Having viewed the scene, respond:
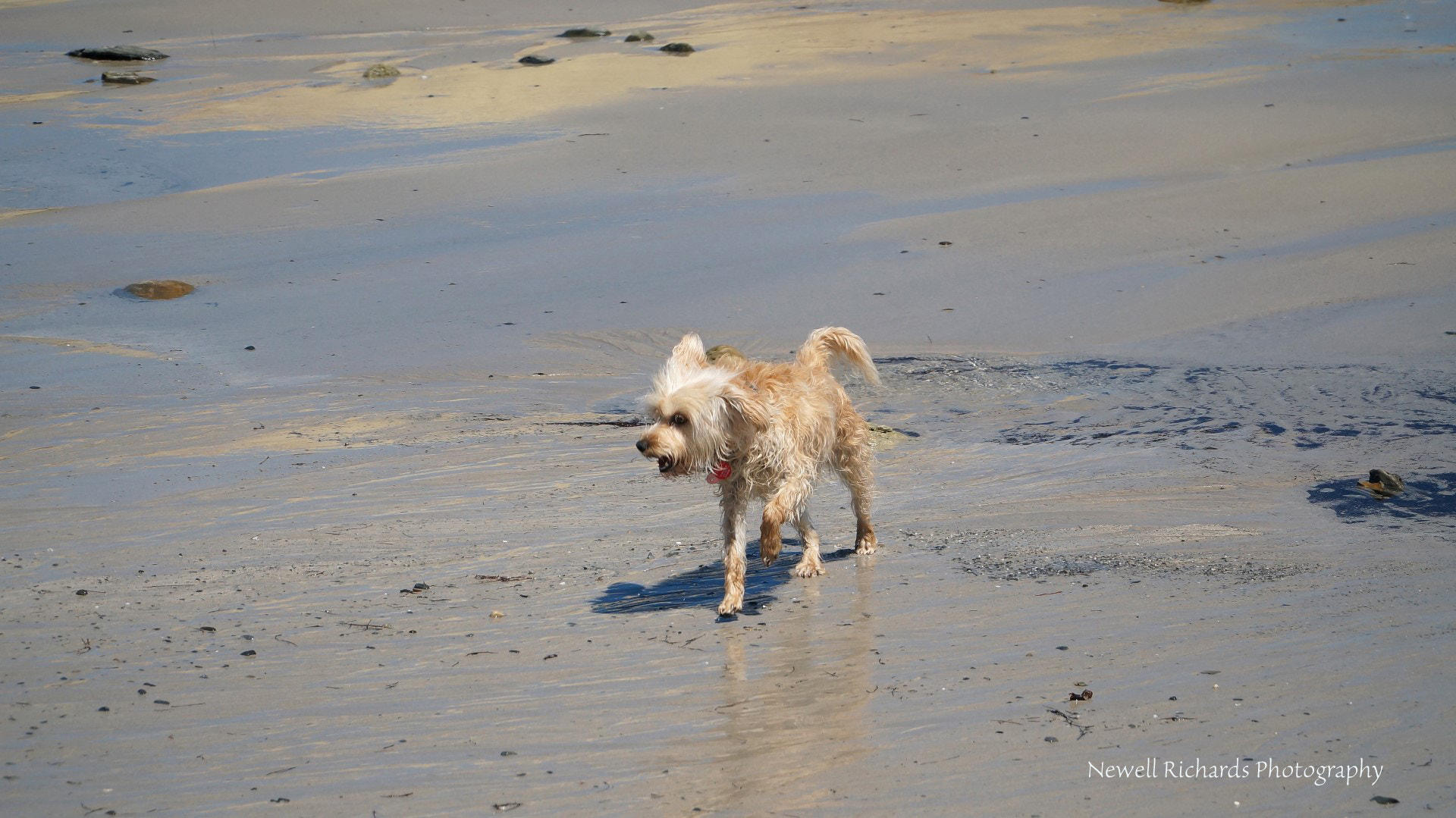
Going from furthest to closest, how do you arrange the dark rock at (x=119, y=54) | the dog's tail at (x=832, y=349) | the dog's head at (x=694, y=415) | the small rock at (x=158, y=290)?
the dark rock at (x=119, y=54), the small rock at (x=158, y=290), the dog's tail at (x=832, y=349), the dog's head at (x=694, y=415)

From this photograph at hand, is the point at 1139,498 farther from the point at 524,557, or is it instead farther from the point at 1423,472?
the point at 524,557

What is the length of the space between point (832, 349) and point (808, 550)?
1.07m

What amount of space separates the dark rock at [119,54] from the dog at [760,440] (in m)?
14.9

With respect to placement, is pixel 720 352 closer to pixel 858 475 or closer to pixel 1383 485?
pixel 858 475

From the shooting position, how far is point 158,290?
31.9 feet

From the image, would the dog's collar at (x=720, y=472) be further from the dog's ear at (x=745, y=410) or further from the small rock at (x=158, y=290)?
the small rock at (x=158, y=290)

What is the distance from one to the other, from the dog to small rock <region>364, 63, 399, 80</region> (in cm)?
1186

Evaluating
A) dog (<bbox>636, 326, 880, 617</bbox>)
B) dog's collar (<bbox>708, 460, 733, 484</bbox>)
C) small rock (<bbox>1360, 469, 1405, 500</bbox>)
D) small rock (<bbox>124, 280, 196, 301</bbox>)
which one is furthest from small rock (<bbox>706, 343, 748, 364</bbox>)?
small rock (<bbox>124, 280, 196, 301</bbox>)

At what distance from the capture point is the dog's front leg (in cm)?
516

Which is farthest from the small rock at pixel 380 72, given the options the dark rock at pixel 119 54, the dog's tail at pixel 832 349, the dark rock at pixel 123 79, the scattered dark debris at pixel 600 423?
the dog's tail at pixel 832 349

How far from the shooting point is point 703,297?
→ 9.43 metres

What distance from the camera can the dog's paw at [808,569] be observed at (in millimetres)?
5629

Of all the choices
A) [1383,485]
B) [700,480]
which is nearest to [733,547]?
[700,480]

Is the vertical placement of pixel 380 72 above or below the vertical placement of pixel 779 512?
above
